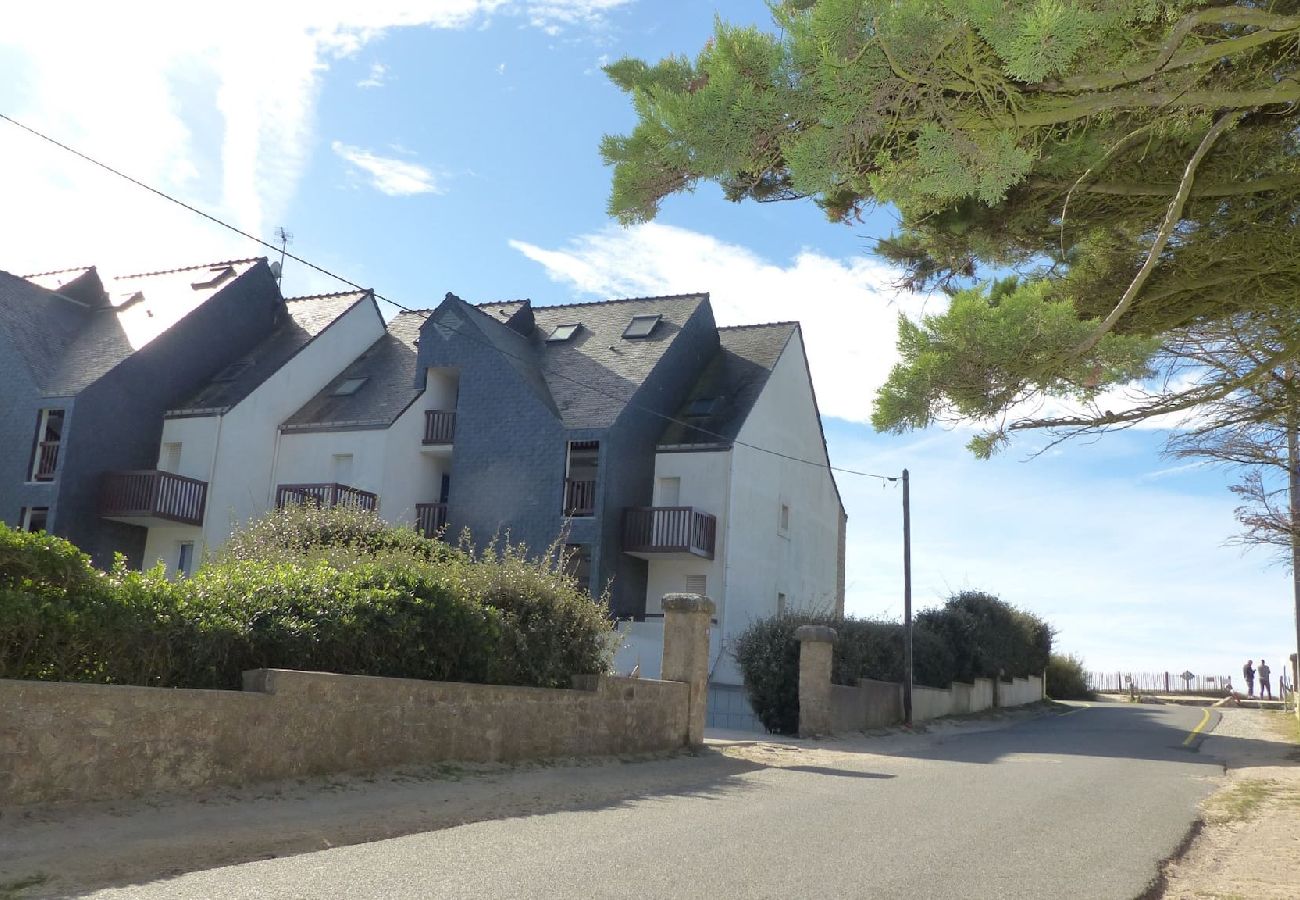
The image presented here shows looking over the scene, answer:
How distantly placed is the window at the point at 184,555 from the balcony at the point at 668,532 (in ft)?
36.7

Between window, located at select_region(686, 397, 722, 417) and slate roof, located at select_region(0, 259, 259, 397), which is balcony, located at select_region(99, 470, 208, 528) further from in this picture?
window, located at select_region(686, 397, 722, 417)

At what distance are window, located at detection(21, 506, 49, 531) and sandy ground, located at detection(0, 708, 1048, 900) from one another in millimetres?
20765

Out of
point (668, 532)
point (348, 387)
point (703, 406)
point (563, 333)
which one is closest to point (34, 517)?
point (348, 387)

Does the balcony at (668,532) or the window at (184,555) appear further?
the window at (184,555)

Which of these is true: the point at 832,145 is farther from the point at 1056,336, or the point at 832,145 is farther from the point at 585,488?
the point at 585,488

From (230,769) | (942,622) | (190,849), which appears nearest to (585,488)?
(942,622)

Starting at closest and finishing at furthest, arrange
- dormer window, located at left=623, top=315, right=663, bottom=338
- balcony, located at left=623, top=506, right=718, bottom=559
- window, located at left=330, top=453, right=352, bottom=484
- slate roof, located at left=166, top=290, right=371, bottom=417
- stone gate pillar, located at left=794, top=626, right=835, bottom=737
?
stone gate pillar, located at left=794, top=626, right=835, bottom=737 → balcony, located at left=623, top=506, right=718, bottom=559 → window, located at left=330, top=453, right=352, bottom=484 → slate roof, located at left=166, top=290, right=371, bottom=417 → dormer window, located at left=623, top=315, right=663, bottom=338

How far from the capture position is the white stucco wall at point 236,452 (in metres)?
28.7

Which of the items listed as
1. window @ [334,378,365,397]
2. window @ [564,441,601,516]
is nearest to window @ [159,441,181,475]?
window @ [334,378,365,397]

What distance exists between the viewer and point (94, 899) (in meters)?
5.59

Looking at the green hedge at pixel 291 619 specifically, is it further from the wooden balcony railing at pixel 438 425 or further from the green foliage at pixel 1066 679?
the green foliage at pixel 1066 679

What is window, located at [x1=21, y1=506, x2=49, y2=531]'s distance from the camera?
27688 mm

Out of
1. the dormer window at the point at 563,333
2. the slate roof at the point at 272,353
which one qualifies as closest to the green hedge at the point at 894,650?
the dormer window at the point at 563,333

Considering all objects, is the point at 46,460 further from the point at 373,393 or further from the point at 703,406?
the point at 703,406
